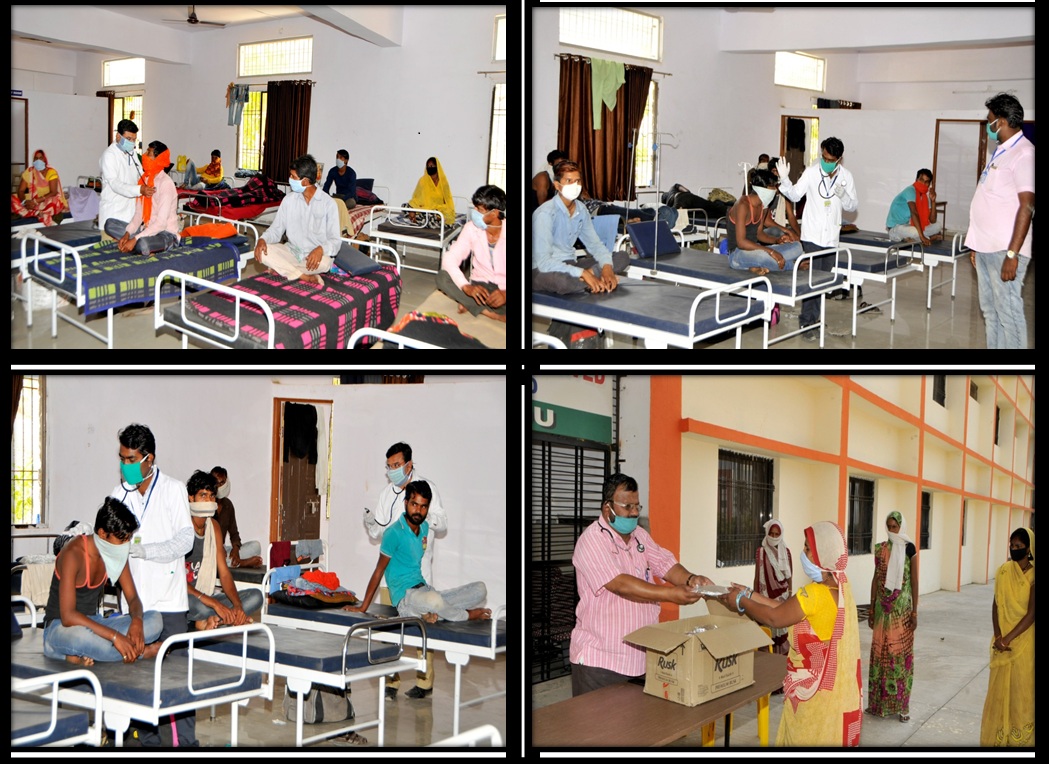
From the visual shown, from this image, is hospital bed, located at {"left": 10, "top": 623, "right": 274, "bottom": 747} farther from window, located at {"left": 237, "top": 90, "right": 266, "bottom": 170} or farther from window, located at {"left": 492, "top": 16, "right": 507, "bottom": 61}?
window, located at {"left": 492, "top": 16, "right": 507, "bottom": 61}

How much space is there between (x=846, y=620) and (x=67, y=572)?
2908 mm

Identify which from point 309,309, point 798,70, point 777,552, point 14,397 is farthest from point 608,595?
point 14,397

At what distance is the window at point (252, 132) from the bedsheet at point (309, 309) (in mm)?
474

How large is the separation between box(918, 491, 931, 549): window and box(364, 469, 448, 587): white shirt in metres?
1.88

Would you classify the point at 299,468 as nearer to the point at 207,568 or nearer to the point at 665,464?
the point at 207,568

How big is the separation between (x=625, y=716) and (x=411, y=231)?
1982mm

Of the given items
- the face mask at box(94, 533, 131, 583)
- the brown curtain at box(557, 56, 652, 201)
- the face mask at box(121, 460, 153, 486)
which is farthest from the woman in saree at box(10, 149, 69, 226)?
the brown curtain at box(557, 56, 652, 201)

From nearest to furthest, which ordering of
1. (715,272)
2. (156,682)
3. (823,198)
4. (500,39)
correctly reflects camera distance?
(156,682), (500,39), (823,198), (715,272)

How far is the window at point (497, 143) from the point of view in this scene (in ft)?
13.5

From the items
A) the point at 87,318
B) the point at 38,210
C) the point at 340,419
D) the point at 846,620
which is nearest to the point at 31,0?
the point at 38,210

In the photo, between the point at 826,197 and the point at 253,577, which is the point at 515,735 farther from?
the point at 826,197

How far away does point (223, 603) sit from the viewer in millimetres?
4254

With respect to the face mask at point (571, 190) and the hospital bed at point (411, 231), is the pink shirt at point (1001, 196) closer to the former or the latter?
the face mask at point (571, 190)

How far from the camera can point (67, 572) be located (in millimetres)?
3959
